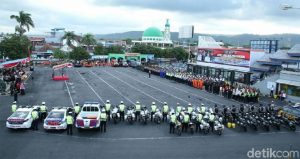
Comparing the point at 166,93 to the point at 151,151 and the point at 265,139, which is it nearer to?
the point at 265,139


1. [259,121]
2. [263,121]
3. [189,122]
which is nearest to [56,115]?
[189,122]

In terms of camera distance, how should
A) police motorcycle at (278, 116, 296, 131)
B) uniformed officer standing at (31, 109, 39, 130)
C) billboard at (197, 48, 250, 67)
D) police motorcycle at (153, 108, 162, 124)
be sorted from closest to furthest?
uniformed officer standing at (31, 109, 39, 130)
police motorcycle at (278, 116, 296, 131)
police motorcycle at (153, 108, 162, 124)
billboard at (197, 48, 250, 67)

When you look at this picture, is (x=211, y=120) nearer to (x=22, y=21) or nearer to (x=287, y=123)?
(x=287, y=123)

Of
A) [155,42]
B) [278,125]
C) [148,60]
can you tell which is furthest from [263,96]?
[155,42]

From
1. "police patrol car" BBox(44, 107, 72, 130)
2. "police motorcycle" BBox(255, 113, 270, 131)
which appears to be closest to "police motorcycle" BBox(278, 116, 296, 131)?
"police motorcycle" BBox(255, 113, 270, 131)

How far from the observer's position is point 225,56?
52.4 metres

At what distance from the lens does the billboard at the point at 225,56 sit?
4784cm

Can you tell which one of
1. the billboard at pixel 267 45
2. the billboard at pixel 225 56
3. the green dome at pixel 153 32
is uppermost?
the green dome at pixel 153 32

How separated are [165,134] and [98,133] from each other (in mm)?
4150

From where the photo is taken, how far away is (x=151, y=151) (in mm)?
17594

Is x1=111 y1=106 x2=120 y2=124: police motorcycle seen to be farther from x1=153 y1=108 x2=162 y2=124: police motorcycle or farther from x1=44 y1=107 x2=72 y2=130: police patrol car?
x1=44 y1=107 x2=72 y2=130: police patrol car

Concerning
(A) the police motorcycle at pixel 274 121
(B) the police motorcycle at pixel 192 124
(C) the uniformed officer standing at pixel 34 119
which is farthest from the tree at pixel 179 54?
(C) the uniformed officer standing at pixel 34 119

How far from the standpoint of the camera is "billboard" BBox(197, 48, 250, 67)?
4784 centimetres

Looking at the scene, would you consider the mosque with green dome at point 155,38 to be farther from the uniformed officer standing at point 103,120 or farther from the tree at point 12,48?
the uniformed officer standing at point 103,120
